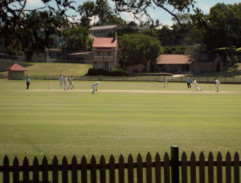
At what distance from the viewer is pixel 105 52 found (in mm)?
103688

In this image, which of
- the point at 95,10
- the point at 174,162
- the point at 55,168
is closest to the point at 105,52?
the point at 95,10

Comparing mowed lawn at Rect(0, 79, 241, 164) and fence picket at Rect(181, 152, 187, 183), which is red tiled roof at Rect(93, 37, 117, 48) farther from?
fence picket at Rect(181, 152, 187, 183)

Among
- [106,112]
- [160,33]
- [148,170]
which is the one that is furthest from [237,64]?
[148,170]

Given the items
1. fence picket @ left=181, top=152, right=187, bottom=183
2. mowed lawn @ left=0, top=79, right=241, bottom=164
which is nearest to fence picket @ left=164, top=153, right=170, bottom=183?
fence picket @ left=181, top=152, right=187, bottom=183

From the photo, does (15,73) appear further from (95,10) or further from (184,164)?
(184,164)

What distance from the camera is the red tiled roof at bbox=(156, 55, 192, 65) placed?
106562 millimetres

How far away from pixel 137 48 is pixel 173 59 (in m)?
17.4

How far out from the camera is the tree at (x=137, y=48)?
9656cm

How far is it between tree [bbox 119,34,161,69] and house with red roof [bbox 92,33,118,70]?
8.70 feet

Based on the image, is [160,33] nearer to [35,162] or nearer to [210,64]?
[35,162]

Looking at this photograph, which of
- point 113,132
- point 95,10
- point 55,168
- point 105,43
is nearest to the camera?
point 55,168

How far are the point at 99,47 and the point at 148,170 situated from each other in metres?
97.4

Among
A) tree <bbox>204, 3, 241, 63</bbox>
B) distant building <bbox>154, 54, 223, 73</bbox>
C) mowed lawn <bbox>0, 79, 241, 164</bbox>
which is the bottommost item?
mowed lawn <bbox>0, 79, 241, 164</bbox>

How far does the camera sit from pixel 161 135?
48.0 ft
